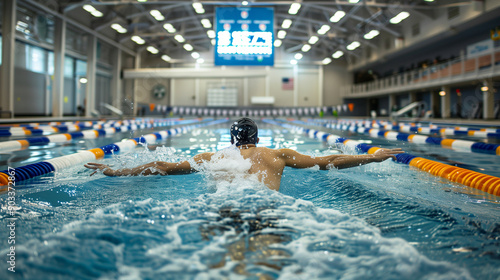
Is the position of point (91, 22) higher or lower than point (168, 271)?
higher

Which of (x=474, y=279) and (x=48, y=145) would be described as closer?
(x=474, y=279)

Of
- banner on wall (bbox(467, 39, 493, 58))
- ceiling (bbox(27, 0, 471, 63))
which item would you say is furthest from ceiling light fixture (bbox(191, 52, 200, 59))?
banner on wall (bbox(467, 39, 493, 58))

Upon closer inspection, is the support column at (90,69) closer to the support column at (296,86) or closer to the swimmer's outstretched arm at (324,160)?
the support column at (296,86)

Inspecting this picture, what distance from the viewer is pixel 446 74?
15.7 m

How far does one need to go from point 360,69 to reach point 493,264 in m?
28.7

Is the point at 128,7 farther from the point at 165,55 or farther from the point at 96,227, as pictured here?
the point at 96,227

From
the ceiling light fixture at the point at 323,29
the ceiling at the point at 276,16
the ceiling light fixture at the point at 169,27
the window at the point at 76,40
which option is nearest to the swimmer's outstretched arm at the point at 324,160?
the ceiling at the point at 276,16

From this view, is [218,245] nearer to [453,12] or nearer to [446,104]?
[453,12]

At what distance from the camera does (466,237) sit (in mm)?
1604

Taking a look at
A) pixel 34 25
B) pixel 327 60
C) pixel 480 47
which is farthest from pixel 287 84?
pixel 34 25

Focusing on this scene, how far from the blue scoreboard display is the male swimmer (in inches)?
453

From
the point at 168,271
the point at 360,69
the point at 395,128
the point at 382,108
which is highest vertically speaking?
the point at 360,69

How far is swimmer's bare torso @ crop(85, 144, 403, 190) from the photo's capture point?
7.07 feet

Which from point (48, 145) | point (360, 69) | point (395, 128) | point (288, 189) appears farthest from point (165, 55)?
point (288, 189)
